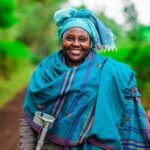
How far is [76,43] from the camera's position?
11.5 feet

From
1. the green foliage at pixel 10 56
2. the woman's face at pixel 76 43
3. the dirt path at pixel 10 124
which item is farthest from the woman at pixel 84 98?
the green foliage at pixel 10 56

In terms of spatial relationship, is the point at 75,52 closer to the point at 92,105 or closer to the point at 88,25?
the point at 88,25

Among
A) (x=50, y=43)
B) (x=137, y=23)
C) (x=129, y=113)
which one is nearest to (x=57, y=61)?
(x=129, y=113)

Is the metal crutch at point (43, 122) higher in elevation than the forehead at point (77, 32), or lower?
lower

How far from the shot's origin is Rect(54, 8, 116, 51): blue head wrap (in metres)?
3.54

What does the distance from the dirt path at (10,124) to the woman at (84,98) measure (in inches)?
249

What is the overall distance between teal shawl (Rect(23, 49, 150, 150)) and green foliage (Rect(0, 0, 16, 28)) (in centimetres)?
1228

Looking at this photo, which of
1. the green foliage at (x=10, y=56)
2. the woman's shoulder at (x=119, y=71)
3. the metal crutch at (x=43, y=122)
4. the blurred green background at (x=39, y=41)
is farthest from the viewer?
the green foliage at (x=10, y=56)

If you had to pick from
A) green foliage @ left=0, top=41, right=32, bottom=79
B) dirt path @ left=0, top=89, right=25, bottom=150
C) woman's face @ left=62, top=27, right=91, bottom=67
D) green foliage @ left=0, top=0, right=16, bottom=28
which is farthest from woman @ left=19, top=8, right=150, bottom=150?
green foliage @ left=0, top=41, right=32, bottom=79

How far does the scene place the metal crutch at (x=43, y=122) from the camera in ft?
11.0

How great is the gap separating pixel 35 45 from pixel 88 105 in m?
33.1

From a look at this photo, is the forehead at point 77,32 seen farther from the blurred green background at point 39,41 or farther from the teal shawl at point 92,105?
the blurred green background at point 39,41

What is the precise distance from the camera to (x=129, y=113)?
3475 millimetres

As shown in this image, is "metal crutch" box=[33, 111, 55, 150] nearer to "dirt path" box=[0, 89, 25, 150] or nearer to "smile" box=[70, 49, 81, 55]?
"smile" box=[70, 49, 81, 55]
